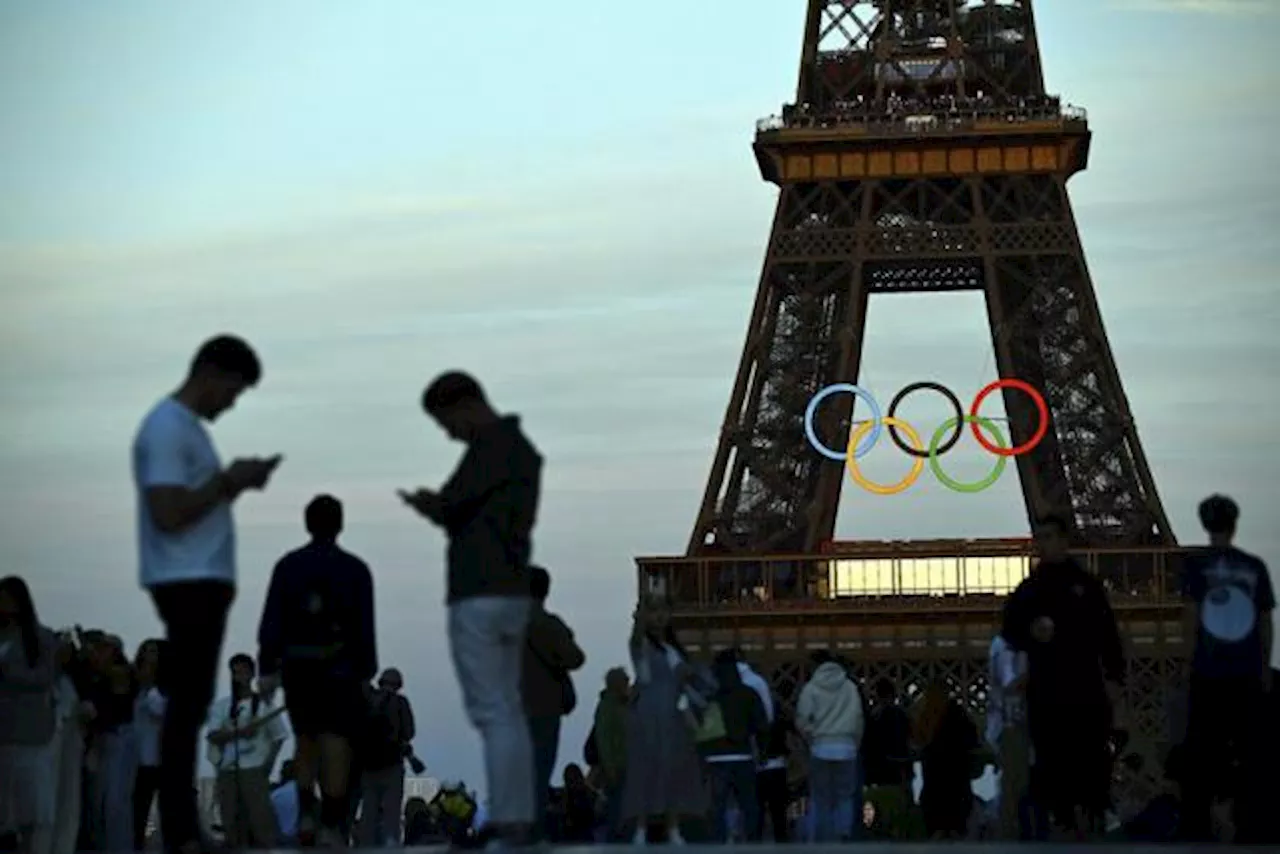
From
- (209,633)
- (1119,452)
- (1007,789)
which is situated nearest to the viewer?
(209,633)

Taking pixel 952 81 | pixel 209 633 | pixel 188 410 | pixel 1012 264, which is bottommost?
pixel 209 633

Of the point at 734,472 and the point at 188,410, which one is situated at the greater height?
the point at 734,472

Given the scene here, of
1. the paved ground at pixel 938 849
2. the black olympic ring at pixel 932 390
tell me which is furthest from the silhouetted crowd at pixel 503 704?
the black olympic ring at pixel 932 390

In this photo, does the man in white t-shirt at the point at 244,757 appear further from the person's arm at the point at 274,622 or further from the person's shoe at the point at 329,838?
the person's arm at the point at 274,622

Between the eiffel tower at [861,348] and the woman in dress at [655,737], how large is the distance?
153 feet

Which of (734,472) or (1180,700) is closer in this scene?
(1180,700)

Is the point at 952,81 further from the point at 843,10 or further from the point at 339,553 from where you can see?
the point at 339,553

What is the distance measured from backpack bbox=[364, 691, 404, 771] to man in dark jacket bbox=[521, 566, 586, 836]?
3.02ft

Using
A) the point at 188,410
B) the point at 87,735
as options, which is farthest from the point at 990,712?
the point at 188,410

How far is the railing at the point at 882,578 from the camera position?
6875 cm

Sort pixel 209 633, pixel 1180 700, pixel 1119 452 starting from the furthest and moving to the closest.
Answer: pixel 1119 452, pixel 1180 700, pixel 209 633

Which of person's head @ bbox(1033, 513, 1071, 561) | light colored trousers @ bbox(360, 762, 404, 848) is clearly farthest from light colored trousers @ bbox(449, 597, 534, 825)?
light colored trousers @ bbox(360, 762, 404, 848)

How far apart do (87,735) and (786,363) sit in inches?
1906

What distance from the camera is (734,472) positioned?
71.1m
